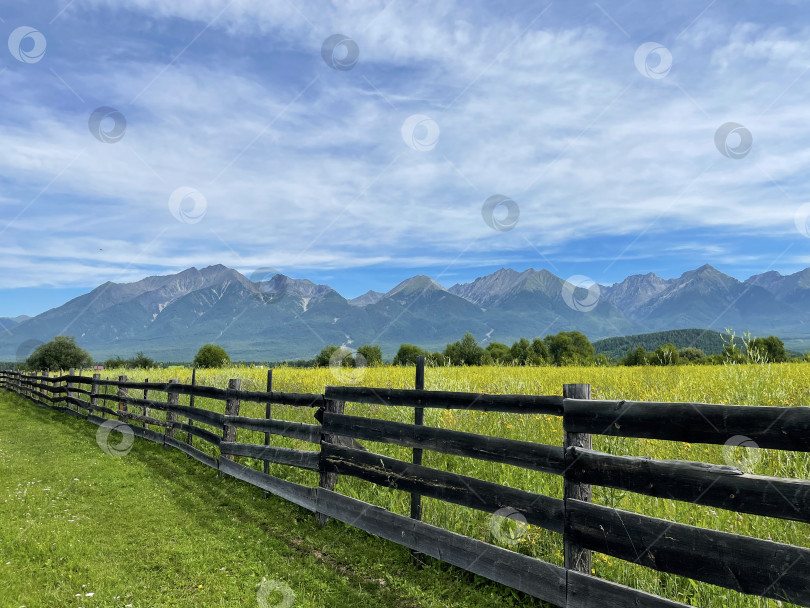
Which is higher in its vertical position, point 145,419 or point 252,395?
point 252,395

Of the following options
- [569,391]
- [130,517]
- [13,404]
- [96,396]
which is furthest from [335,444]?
[13,404]

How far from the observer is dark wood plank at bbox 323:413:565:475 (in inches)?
175

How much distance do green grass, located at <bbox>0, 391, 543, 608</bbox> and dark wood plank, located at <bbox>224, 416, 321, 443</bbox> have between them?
3.55 feet

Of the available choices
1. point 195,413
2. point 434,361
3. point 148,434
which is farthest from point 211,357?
point 195,413

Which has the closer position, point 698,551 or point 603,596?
point 698,551

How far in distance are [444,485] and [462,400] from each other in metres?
0.91

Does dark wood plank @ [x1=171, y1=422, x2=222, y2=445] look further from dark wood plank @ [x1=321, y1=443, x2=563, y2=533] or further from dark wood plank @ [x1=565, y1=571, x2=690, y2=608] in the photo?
dark wood plank @ [x1=565, y1=571, x2=690, y2=608]

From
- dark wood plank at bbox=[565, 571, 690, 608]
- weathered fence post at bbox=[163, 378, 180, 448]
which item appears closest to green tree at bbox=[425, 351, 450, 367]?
weathered fence post at bbox=[163, 378, 180, 448]

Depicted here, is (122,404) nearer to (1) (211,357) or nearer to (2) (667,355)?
(2) (667,355)

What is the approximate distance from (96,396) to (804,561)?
783 inches

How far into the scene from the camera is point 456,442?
17.6 feet

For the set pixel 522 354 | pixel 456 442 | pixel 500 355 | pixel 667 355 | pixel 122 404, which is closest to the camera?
pixel 456 442

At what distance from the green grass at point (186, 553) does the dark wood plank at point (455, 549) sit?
22 cm

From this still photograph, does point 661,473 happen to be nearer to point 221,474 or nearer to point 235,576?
point 235,576
